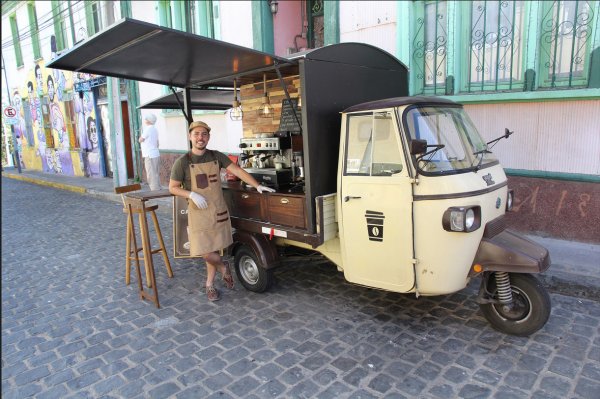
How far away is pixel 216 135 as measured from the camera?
35.1 feet

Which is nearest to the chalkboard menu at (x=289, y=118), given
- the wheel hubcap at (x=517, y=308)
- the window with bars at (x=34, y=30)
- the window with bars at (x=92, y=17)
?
the wheel hubcap at (x=517, y=308)

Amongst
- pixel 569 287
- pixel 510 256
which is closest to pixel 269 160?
pixel 510 256

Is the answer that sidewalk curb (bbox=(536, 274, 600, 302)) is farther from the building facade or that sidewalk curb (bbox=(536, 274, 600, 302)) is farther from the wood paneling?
the wood paneling

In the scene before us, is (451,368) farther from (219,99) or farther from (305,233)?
(219,99)

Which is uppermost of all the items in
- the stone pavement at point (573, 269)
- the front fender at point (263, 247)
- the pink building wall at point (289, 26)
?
the pink building wall at point (289, 26)

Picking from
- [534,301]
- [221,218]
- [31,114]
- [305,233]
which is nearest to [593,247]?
[534,301]

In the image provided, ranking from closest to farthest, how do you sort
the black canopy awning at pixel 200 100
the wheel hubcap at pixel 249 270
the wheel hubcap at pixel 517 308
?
1. the wheel hubcap at pixel 517 308
2. the wheel hubcap at pixel 249 270
3. the black canopy awning at pixel 200 100

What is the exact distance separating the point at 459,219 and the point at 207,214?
2.51m

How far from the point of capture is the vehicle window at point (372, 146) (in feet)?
12.3

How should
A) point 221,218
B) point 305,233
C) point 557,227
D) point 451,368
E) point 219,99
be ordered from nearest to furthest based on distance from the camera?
1. point 451,368
2. point 305,233
3. point 221,218
4. point 557,227
5. point 219,99

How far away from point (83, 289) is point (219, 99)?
11.7 ft

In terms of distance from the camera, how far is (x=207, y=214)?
461 centimetres

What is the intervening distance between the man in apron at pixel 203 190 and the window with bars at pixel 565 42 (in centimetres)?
414

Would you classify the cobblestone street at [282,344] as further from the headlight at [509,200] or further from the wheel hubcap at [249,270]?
the headlight at [509,200]
